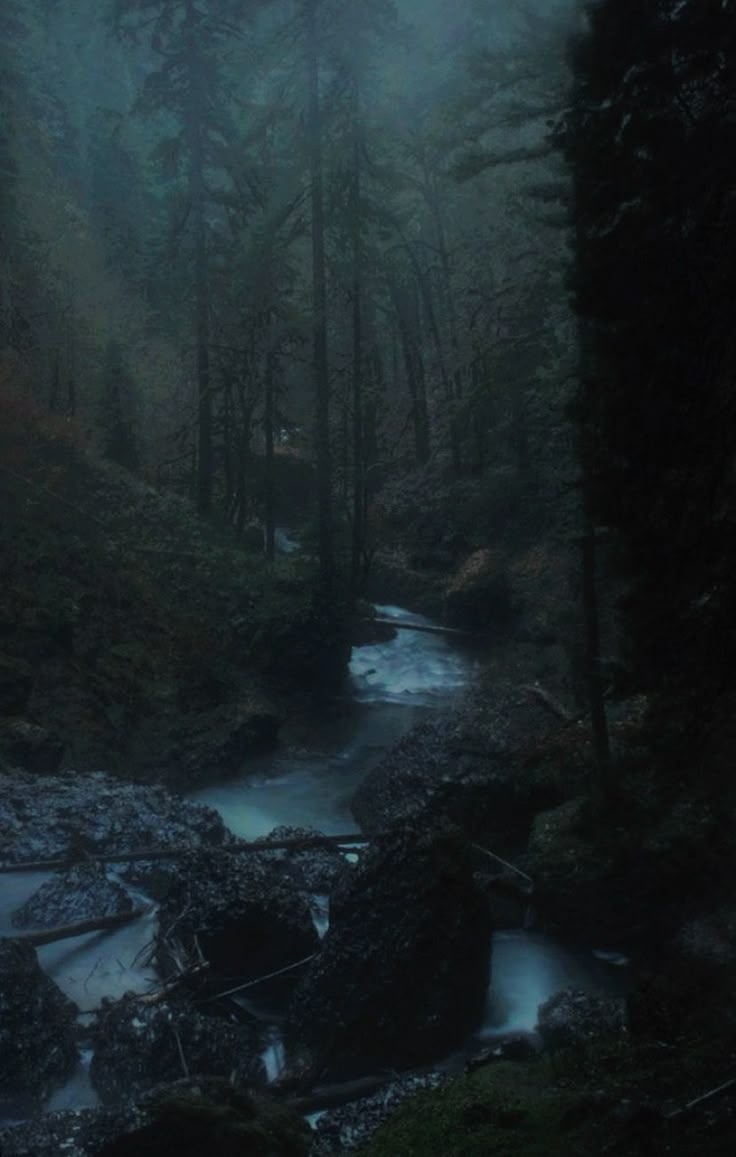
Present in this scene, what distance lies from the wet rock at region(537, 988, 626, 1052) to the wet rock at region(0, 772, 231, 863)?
588 centimetres

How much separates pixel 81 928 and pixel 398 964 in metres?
3.96

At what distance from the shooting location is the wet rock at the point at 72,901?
37.7ft

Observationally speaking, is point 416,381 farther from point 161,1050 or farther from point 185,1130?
point 185,1130

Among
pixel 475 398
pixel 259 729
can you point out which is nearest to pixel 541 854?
pixel 259 729

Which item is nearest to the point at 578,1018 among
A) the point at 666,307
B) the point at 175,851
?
the point at 175,851

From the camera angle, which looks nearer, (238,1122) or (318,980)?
(238,1122)

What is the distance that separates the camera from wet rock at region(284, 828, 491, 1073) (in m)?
9.09

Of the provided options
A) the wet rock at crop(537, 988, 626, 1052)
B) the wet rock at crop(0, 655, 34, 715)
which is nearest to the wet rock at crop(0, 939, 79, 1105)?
the wet rock at crop(537, 988, 626, 1052)

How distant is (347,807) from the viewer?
1708cm

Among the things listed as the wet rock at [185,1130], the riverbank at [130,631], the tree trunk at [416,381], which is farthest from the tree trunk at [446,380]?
the wet rock at [185,1130]

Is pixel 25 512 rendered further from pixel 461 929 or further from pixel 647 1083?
→ pixel 647 1083

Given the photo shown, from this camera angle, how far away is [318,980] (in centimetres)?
952

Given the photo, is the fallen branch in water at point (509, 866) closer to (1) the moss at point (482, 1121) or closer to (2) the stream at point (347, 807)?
(2) the stream at point (347, 807)

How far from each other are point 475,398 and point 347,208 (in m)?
6.26
